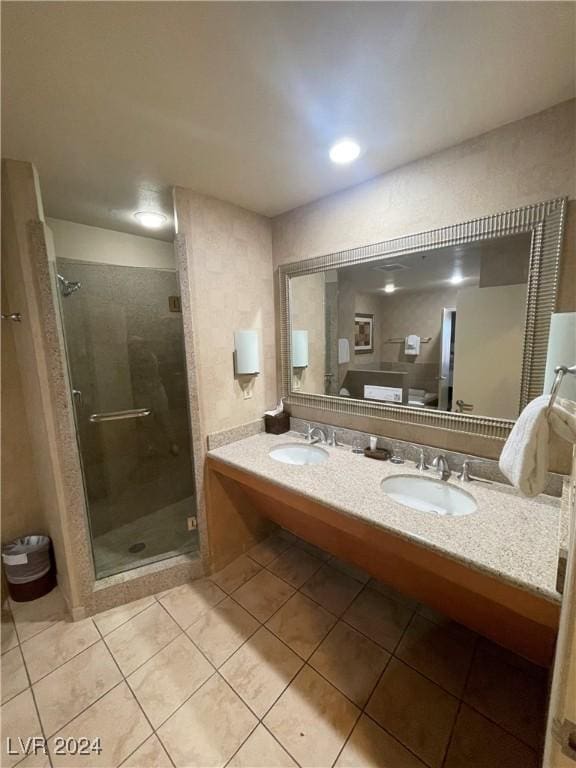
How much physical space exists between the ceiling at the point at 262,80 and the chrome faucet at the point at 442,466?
1401mm

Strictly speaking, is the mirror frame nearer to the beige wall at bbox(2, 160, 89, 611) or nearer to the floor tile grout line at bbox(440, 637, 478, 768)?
the floor tile grout line at bbox(440, 637, 478, 768)

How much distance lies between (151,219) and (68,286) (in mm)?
700

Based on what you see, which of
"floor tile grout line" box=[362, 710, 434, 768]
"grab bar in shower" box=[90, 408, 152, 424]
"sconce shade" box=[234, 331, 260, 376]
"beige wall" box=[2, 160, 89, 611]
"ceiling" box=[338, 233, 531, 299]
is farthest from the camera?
"grab bar in shower" box=[90, 408, 152, 424]

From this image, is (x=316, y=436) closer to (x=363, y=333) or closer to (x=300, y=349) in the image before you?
(x=300, y=349)

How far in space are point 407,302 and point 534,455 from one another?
3.03 feet

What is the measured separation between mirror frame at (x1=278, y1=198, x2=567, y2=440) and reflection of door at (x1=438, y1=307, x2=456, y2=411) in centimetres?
6

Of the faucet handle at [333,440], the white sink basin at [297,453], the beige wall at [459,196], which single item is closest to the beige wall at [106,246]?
the beige wall at [459,196]

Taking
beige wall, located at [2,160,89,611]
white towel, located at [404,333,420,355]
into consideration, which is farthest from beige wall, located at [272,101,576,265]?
beige wall, located at [2,160,89,611]

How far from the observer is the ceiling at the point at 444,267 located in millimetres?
1207

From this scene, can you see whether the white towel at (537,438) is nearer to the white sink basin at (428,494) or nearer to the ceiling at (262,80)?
the white sink basin at (428,494)

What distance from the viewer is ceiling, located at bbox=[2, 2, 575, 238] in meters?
0.74

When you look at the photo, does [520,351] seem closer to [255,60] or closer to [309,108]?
[309,108]

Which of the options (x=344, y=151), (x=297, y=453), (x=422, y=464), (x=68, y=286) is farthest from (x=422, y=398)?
(x=68, y=286)

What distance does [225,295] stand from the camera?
1812 mm
